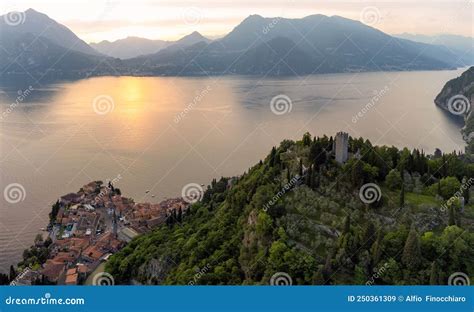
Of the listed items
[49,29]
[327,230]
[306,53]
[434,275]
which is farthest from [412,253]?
[49,29]

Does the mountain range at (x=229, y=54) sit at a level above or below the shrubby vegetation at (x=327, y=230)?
above

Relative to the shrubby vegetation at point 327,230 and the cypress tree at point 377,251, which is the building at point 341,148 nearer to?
the shrubby vegetation at point 327,230

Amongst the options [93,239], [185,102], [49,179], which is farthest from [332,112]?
[93,239]

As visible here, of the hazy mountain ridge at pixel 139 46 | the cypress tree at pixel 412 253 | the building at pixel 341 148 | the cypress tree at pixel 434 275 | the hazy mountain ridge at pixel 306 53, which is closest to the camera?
the cypress tree at pixel 434 275

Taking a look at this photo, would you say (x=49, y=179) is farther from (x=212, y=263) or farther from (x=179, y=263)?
(x=212, y=263)

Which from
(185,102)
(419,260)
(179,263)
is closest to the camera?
(419,260)

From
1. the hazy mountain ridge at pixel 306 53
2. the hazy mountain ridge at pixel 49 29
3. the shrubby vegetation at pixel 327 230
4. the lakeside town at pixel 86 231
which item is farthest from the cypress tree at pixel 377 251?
the hazy mountain ridge at pixel 49 29

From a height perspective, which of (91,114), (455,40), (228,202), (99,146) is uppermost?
(455,40)

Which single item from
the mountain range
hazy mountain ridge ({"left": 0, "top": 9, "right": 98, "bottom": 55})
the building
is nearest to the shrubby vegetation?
the building
